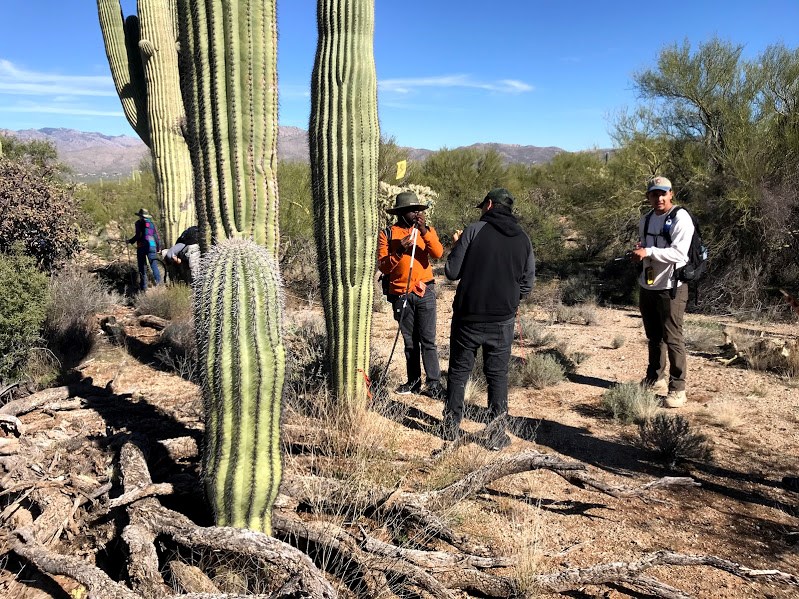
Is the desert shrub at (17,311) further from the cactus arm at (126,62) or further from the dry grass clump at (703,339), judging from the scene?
the dry grass clump at (703,339)

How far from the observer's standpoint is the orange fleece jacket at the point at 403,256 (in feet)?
17.4

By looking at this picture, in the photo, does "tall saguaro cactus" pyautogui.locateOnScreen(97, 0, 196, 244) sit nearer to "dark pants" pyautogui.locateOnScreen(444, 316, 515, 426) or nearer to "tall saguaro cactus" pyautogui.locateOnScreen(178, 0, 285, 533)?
"dark pants" pyautogui.locateOnScreen(444, 316, 515, 426)

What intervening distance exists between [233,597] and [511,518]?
1.92m

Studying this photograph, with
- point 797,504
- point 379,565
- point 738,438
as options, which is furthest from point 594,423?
point 379,565

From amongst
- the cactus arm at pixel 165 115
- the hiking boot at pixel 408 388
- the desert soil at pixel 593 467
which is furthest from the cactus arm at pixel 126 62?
the hiking boot at pixel 408 388

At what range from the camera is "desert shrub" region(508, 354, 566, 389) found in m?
6.39

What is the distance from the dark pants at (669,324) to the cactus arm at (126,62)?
8246 mm

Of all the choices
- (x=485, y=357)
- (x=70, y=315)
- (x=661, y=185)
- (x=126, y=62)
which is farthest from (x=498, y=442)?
(x=126, y=62)

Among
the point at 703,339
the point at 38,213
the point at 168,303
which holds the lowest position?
the point at 703,339

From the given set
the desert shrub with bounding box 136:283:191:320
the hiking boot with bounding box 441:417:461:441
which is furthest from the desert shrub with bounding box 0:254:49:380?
the hiking boot with bounding box 441:417:461:441

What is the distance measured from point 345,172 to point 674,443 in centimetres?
345

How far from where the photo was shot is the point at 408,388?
5.79 meters

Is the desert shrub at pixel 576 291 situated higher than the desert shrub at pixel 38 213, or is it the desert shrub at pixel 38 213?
the desert shrub at pixel 38 213

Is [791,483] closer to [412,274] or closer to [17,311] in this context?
[412,274]
